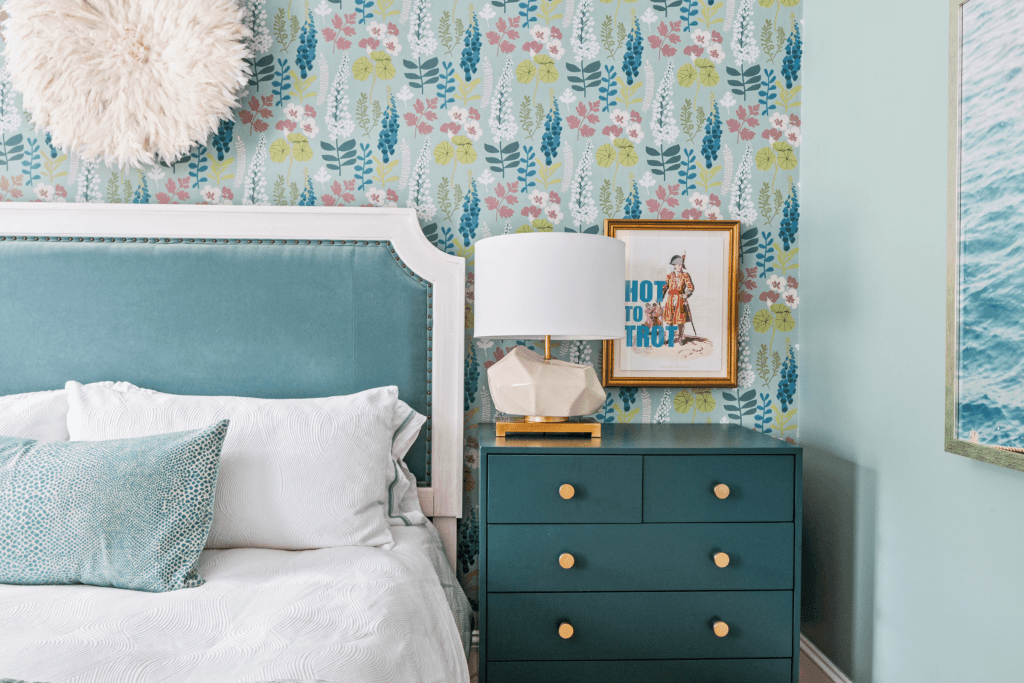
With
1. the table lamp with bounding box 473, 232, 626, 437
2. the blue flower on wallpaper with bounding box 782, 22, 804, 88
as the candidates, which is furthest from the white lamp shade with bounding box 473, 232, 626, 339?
the blue flower on wallpaper with bounding box 782, 22, 804, 88

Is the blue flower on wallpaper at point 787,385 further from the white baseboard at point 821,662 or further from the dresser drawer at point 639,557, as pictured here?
the white baseboard at point 821,662

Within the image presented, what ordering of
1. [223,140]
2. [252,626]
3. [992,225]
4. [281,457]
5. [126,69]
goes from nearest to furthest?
[252,626] → [992,225] → [281,457] → [126,69] → [223,140]

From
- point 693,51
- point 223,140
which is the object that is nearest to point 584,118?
point 693,51

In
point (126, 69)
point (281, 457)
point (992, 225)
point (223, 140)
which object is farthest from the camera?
point (223, 140)

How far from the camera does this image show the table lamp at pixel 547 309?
1504mm

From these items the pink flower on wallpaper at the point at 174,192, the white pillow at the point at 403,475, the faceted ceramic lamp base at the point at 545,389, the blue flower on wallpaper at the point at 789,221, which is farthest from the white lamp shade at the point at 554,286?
the pink flower on wallpaper at the point at 174,192

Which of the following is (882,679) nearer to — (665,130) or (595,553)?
(595,553)

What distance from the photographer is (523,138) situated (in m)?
1.89

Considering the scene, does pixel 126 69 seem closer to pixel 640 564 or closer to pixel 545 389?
pixel 545 389

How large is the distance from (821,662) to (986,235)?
1295mm

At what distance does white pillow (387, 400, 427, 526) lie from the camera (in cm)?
163

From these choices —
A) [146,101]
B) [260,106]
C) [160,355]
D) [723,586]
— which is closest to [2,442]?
[160,355]

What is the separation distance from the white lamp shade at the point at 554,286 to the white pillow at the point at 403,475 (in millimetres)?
367

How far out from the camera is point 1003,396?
3.67 feet
